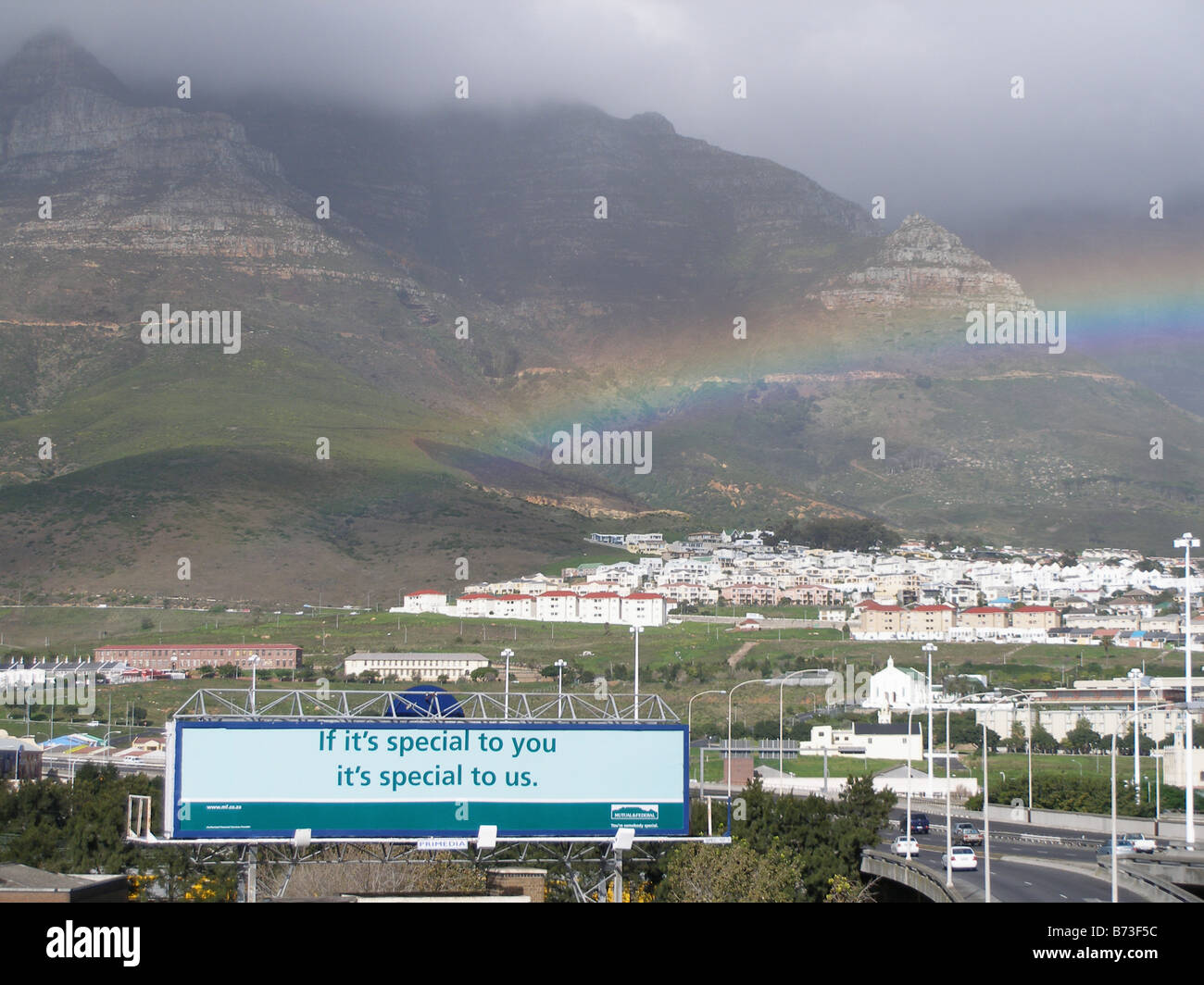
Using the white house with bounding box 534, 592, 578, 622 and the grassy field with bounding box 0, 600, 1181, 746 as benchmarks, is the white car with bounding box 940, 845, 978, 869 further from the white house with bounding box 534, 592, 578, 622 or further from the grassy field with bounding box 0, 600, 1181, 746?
the white house with bounding box 534, 592, 578, 622

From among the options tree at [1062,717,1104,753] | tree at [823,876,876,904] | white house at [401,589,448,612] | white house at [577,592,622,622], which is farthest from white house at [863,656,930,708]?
tree at [823,876,876,904]

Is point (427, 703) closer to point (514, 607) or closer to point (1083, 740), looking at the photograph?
point (1083, 740)

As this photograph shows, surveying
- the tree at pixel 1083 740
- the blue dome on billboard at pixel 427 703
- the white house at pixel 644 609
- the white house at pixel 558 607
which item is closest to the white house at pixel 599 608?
the white house at pixel 644 609

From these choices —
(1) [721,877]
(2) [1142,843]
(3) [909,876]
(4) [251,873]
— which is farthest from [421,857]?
(2) [1142,843]
